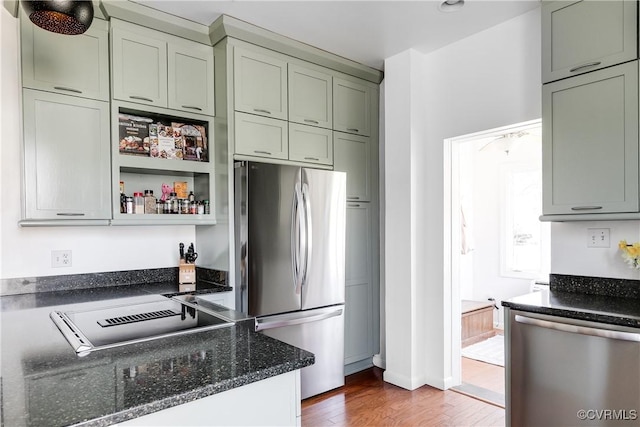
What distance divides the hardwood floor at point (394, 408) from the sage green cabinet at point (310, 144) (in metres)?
1.85

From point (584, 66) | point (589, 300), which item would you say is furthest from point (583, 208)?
point (584, 66)

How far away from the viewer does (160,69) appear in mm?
2730

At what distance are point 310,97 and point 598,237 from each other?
2233mm

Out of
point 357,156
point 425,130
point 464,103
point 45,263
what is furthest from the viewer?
point 357,156

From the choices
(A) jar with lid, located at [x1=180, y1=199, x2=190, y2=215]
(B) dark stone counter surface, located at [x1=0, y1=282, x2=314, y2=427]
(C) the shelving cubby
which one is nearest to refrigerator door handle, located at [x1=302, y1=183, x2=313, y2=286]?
(C) the shelving cubby

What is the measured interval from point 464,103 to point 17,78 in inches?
120

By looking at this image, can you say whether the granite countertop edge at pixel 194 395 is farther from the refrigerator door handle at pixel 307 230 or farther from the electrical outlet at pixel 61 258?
the electrical outlet at pixel 61 258

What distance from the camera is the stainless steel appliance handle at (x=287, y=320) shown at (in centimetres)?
279

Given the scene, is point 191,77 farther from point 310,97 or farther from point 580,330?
point 580,330

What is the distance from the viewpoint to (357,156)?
3617 millimetres

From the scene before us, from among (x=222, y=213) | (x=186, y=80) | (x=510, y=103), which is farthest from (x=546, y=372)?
(x=186, y=80)

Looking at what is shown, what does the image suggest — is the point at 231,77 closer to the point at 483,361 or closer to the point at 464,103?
the point at 464,103

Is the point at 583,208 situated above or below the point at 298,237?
above

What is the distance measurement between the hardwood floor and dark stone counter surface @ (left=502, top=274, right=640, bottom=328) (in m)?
0.96
